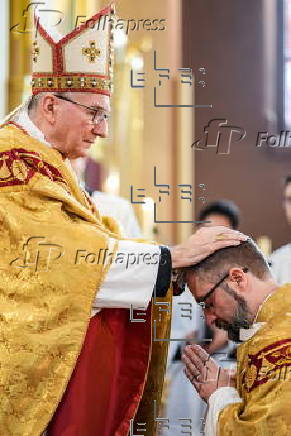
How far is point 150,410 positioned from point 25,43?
215 centimetres

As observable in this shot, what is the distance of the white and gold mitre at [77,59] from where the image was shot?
3082 mm

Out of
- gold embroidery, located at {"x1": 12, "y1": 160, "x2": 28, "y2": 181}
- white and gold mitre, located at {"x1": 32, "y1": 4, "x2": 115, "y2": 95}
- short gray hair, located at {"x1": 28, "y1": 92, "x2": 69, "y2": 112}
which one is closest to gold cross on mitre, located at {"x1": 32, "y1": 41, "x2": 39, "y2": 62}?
white and gold mitre, located at {"x1": 32, "y1": 4, "x2": 115, "y2": 95}

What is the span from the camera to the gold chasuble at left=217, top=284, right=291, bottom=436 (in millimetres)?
2549

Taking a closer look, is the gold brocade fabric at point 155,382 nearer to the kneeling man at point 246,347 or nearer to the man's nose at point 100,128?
the kneeling man at point 246,347

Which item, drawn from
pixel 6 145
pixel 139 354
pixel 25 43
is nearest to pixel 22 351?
pixel 139 354

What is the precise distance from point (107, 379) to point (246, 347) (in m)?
0.49

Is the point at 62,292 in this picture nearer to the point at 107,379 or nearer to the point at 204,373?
the point at 107,379

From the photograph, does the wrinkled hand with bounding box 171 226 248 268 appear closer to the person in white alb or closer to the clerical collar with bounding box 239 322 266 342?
the person in white alb

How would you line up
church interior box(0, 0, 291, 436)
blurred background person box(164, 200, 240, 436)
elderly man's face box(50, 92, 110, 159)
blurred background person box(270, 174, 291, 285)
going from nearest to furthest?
1. elderly man's face box(50, 92, 110, 159)
2. blurred background person box(164, 200, 240, 436)
3. church interior box(0, 0, 291, 436)
4. blurred background person box(270, 174, 291, 285)

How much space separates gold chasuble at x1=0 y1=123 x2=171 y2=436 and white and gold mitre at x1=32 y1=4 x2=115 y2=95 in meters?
0.38

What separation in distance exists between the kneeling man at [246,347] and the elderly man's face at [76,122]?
53 centimetres

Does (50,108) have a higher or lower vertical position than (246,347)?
higher

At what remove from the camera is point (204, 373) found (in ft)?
9.48

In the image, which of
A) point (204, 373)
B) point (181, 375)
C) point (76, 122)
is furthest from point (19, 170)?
point (181, 375)
